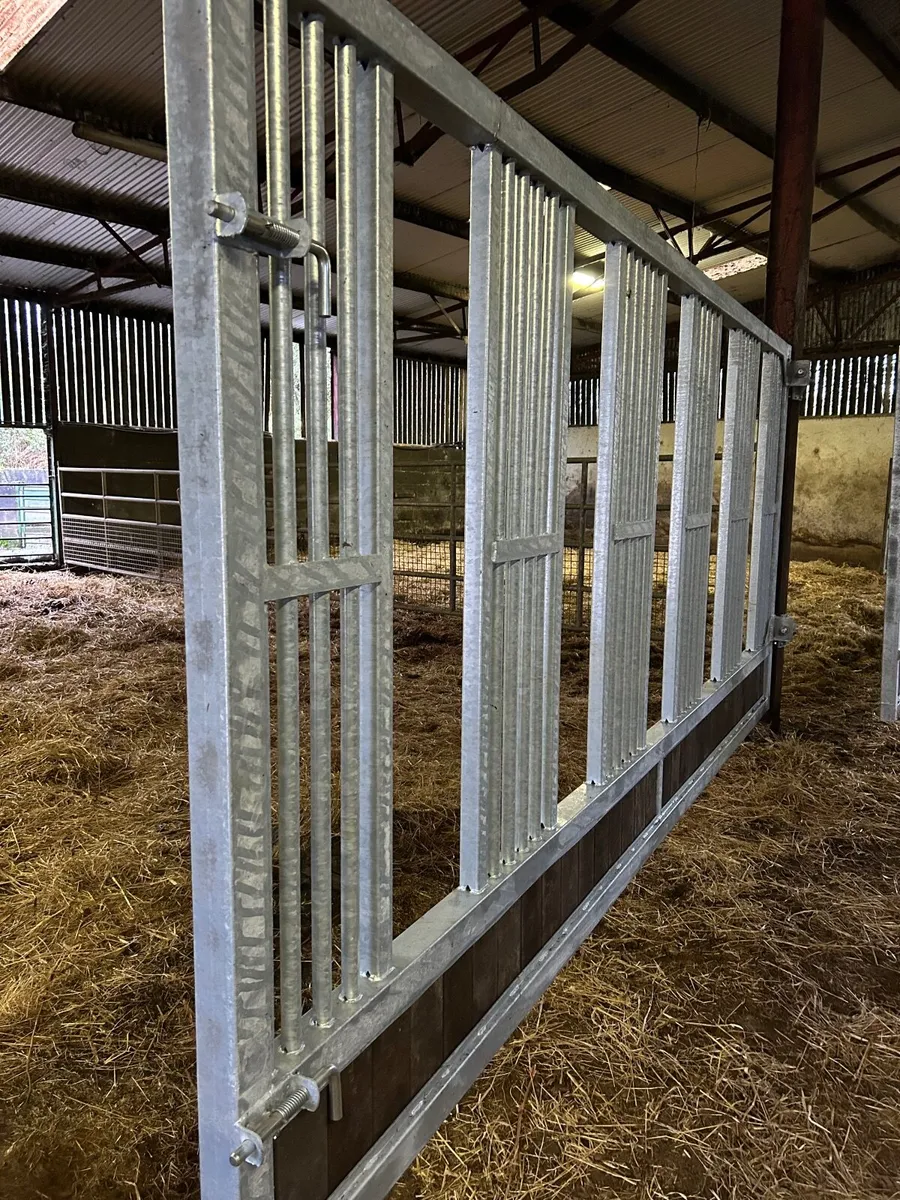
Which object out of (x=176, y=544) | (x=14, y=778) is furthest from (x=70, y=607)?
(x=14, y=778)

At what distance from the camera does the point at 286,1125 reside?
1.15 meters

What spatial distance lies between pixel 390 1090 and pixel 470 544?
1.05m

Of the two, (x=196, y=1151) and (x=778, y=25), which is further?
(x=778, y=25)

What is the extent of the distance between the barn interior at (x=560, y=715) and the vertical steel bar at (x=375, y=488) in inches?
6.6

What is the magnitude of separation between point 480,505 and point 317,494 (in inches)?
20.9

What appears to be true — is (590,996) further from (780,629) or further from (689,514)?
(780,629)

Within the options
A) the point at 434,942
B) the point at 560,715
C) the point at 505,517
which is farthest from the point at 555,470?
the point at 560,715

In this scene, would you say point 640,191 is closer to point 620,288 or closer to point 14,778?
point 620,288

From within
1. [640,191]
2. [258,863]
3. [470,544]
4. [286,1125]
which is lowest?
[286,1125]

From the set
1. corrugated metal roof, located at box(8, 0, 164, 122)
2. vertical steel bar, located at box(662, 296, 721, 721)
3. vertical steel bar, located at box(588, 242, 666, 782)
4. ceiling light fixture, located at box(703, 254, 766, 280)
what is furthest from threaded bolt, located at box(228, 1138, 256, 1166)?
ceiling light fixture, located at box(703, 254, 766, 280)

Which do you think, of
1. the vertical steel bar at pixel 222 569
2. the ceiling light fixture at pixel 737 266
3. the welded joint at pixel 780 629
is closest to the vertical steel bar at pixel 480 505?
→ the vertical steel bar at pixel 222 569

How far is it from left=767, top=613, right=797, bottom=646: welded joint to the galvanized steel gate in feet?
7.50

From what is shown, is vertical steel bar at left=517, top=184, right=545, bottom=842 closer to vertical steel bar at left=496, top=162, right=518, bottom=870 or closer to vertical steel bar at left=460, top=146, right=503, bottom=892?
vertical steel bar at left=496, top=162, right=518, bottom=870

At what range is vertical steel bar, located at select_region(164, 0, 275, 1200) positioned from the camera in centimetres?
96
